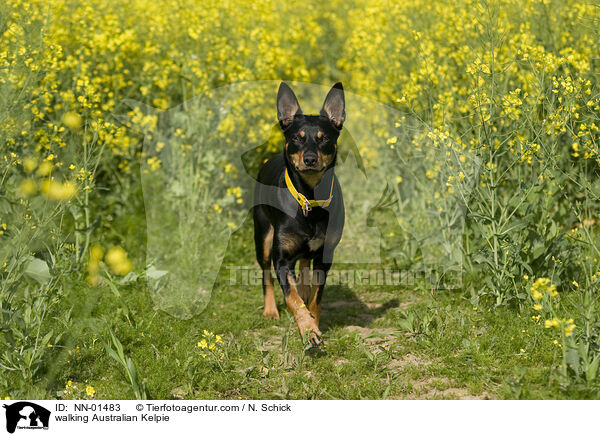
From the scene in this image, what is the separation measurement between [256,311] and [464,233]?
Result: 211 cm

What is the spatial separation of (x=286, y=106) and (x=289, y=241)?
1.15 metres

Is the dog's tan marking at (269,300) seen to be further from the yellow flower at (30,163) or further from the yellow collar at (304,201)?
the yellow flower at (30,163)

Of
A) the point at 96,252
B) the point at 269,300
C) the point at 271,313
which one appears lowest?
the point at 271,313

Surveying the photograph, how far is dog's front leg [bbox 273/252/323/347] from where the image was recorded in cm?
446

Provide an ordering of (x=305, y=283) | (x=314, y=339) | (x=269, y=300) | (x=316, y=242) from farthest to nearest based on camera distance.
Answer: (x=269, y=300) < (x=305, y=283) < (x=316, y=242) < (x=314, y=339)

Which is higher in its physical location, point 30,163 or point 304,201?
point 30,163

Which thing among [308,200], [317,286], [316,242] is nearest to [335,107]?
[308,200]

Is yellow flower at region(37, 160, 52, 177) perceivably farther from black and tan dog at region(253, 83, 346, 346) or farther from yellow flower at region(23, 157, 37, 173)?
black and tan dog at region(253, 83, 346, 346)

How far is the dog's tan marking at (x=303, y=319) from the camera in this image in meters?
4.44

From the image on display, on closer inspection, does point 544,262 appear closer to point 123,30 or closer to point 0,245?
point 0,245

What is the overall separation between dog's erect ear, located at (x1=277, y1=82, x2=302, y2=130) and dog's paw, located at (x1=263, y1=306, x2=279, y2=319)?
1.70 metres
